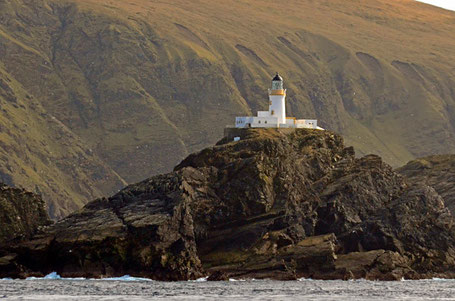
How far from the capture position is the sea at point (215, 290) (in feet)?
380

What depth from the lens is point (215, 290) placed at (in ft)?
405

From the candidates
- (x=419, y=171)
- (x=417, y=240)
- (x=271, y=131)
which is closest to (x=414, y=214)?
(x=417, y=240)

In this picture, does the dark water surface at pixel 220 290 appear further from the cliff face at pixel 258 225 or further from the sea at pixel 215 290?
the cliff face at pixel 258 225

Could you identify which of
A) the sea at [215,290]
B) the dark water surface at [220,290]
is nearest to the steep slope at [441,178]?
the sea at [215,290]

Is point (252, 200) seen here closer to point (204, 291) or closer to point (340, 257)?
point (340, 257)

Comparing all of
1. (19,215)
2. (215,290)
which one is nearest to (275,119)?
(19,215)

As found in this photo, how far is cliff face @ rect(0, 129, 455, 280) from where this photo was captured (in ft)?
443

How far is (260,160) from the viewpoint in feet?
490

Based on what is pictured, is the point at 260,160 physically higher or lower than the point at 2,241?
higher

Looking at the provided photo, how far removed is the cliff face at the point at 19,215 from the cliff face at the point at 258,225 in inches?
153

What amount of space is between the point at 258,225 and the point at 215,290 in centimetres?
2128

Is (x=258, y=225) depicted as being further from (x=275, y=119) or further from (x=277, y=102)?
(x=277, y=102)

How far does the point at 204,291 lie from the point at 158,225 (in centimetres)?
1477

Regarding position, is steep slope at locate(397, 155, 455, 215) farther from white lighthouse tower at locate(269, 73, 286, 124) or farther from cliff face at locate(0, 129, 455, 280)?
white lighthouse tower at locate(269, 73, 286, 124)
